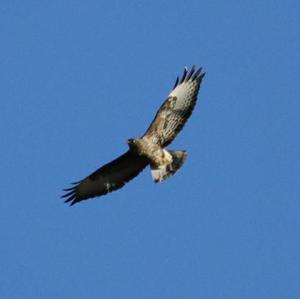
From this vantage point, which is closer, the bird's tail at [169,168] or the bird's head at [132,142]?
the bird's head at [132,142]

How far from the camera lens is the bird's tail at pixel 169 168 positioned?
461 inches

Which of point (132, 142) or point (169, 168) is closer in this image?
point (132, 142)

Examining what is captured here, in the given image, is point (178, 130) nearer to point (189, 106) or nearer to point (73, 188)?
point (189, 106)

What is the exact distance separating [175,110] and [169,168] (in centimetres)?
83

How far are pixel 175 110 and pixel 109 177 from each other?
139 centimetres

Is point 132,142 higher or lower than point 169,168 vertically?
higher

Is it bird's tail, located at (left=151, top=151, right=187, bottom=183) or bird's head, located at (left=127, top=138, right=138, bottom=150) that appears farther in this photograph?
bird's tail, located at (left=151, top=151, right=187, bottom=183)

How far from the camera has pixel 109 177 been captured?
12.2 metres

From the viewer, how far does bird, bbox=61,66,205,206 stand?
11664 mm

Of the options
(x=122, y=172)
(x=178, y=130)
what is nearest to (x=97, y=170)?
(x=122, y=172)

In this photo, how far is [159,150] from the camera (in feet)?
38.3

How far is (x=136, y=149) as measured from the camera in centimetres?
1159

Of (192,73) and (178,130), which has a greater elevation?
(192,73)

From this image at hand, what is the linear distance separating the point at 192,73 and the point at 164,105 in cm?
76
